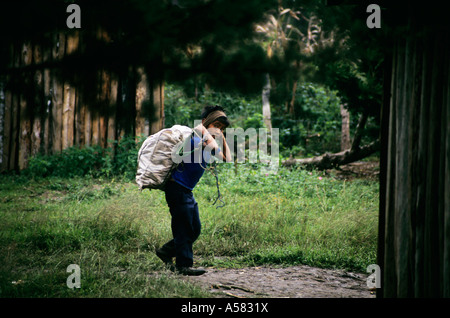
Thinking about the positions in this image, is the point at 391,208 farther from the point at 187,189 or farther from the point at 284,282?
the point at 187,189

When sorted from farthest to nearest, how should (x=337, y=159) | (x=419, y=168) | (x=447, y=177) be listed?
(x=337, y=159) < (x=419, y=168) < (x=447, y=177)

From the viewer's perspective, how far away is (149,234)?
225 inches

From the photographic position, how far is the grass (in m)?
4.21

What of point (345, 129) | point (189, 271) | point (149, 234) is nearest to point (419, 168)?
point (189, 271)

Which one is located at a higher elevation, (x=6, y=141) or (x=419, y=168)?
(x=6, y=141)

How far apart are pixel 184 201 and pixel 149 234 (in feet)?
4.71

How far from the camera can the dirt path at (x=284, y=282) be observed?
4.17m

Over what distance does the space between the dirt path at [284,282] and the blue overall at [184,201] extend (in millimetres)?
318

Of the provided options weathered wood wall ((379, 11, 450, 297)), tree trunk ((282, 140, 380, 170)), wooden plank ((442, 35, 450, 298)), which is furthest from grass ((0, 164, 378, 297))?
wooden plank ((442, 35, 450, 298))

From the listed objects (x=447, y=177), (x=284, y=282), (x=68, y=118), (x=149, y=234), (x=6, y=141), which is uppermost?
(x=68, y=118)

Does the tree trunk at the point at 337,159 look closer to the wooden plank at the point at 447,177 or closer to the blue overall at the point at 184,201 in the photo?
the blue overall at the point at 184,201

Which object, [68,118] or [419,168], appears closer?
[419,168]

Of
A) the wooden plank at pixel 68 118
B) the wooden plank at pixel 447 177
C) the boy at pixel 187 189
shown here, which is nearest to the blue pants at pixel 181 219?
the boy at pixel 187 189

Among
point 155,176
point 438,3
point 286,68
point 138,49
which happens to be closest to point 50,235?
point 155,176
